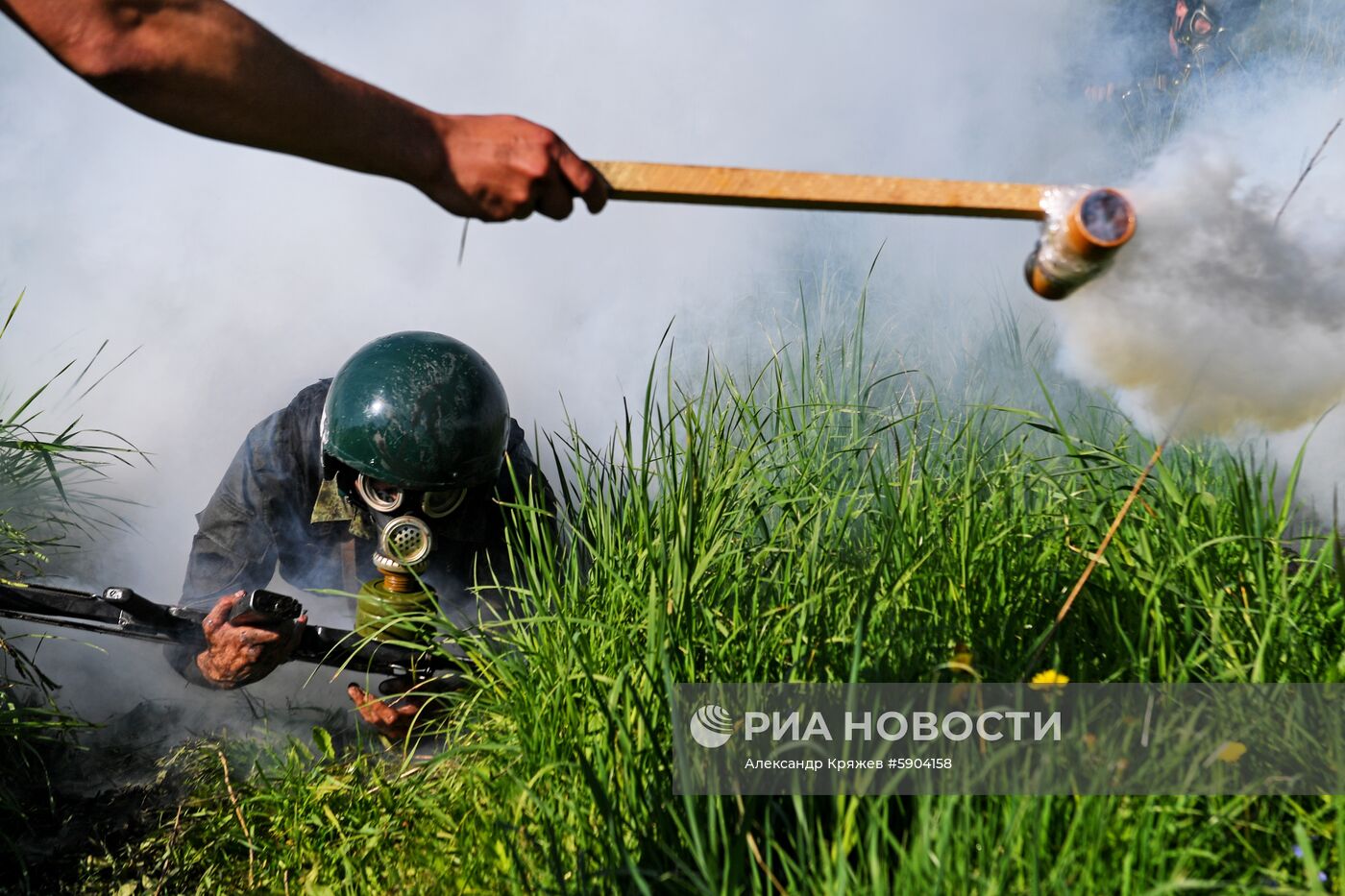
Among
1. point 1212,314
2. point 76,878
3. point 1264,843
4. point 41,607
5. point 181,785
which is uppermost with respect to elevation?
point 1212,314

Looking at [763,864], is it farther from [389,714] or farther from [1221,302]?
[389,714]

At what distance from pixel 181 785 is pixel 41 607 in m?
0.64

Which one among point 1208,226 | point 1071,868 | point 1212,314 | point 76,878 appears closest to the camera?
point 1071,868

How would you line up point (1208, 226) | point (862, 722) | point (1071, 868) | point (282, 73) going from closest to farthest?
1. point (1071, 868)
2. point (282, 73)
3. point (862, 722)
4. point (1208, 226)

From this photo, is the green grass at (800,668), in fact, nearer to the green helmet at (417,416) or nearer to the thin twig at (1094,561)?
the thin twig at (1094,561)

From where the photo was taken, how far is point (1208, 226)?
2.31 metres

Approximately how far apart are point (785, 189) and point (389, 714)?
2.03 meters

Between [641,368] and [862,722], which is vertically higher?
[641,368]

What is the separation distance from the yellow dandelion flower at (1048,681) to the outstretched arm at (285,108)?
1.11m

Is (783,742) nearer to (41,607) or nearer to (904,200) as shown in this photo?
(904,200)

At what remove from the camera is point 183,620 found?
3219 mm

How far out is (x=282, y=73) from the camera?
71.4 inches

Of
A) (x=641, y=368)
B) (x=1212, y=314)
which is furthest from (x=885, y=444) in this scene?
(x=641, y=368)

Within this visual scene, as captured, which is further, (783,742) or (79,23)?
(783,742)
